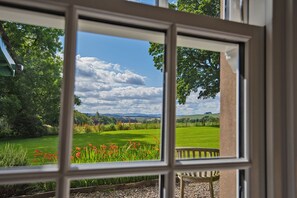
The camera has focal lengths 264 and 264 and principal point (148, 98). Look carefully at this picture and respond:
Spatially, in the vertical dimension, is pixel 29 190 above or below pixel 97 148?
below

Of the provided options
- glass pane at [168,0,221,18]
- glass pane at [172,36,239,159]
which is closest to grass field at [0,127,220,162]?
glass pane at [172,36,239,159]

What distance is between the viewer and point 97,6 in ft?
2.58

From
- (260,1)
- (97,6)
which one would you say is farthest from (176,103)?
(260,1)

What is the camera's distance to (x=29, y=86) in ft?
2.59

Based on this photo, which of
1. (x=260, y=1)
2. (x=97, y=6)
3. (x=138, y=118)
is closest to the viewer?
(x=97, y=6)

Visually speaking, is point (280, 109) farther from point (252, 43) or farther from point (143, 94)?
point (143, 94)

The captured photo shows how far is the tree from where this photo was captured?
97 cm

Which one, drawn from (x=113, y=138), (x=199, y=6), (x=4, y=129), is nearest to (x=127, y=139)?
(x=113, y=138)

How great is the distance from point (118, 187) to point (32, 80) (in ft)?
1.43

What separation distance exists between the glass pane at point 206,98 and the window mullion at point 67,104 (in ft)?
1.26

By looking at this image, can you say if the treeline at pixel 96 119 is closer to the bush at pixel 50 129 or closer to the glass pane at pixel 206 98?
the bush at pixel 50 129

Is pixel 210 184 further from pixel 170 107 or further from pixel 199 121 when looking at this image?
pixel 170 107

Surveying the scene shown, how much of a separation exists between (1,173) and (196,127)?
65 cm

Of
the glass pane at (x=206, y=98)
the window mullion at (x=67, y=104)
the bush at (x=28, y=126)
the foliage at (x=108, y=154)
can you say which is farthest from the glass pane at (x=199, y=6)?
the bush at (x=28, y=126)
